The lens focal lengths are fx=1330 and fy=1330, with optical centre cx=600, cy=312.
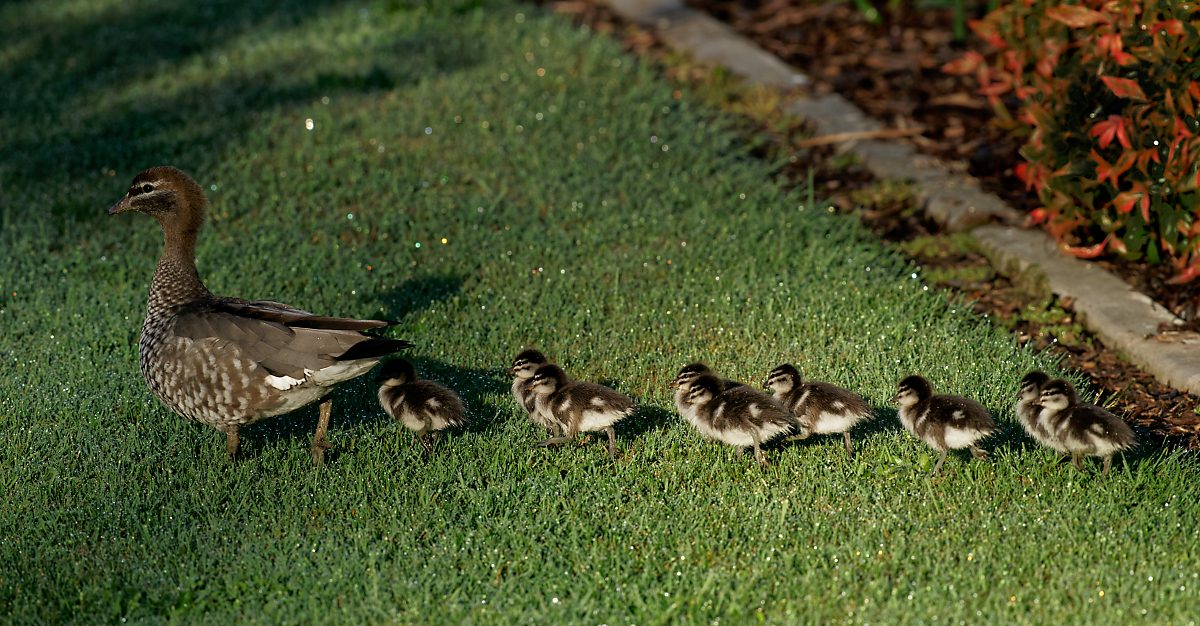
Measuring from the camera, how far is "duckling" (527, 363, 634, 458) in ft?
19.7

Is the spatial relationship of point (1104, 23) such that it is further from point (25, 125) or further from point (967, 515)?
point (25, 125)

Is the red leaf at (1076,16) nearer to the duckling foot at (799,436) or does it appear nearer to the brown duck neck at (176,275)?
the duckling foot at (799,436)

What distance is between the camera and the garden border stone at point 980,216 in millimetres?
7156

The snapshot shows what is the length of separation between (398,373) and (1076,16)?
14.3ft

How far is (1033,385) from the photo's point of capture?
589 cm

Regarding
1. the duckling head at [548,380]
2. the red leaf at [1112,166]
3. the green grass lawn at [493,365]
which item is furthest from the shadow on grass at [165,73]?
the red leaf at [1112,166]

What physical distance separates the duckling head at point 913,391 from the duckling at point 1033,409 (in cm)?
41

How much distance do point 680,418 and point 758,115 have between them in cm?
473

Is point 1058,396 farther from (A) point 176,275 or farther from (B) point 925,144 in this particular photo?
(B) point 925,144

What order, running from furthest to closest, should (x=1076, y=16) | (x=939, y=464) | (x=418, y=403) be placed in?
(x=1076, y=16)
(x=418, y=403)
(x=939, y=464)

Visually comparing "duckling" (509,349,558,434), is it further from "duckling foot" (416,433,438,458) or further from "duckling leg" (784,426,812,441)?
"duckling leg" (784,426,812,441)

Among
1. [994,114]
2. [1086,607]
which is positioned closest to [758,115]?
[994,114]

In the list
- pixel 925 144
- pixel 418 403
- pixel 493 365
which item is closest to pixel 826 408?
pixel 418 403

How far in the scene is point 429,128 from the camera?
10.0 m
